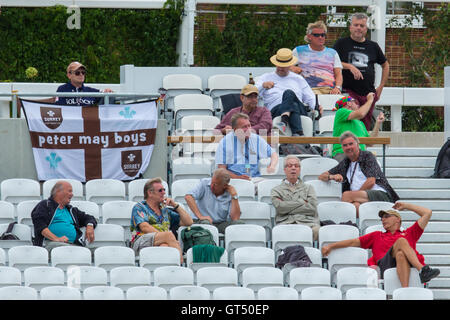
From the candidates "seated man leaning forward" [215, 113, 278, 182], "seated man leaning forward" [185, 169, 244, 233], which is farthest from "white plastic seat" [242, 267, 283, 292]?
"seated man leaning forward" [215, 113, 278, 182]

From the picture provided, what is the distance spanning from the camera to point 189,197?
1280cm

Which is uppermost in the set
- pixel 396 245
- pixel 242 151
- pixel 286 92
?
pixel 286 92

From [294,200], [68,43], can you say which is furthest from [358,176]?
[68,43]

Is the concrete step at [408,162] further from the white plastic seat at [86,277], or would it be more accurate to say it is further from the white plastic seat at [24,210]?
the white plastic seat at [86,277]

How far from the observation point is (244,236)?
1241 centimetres

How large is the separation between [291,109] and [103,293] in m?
4.86

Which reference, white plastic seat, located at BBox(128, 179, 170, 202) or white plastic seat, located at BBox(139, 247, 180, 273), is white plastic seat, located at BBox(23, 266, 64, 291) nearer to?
white plastic seat, located at BBox(139, 247, 180, 273)

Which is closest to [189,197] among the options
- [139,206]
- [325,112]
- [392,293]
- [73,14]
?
[139,206]

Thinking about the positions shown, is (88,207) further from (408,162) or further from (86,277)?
(408,162)

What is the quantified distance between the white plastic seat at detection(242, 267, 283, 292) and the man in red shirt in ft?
2.97

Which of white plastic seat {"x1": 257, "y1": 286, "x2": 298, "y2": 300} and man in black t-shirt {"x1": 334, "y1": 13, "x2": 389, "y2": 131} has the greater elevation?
man in black t-shirt {"x1": 334, "y1": 13, "x2": 389, "y2": 131}

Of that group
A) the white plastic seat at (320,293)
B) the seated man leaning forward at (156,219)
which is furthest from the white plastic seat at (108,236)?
the white plastic seat at (320,293)

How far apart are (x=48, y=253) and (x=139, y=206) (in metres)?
1.04

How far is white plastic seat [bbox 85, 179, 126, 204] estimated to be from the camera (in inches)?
524
